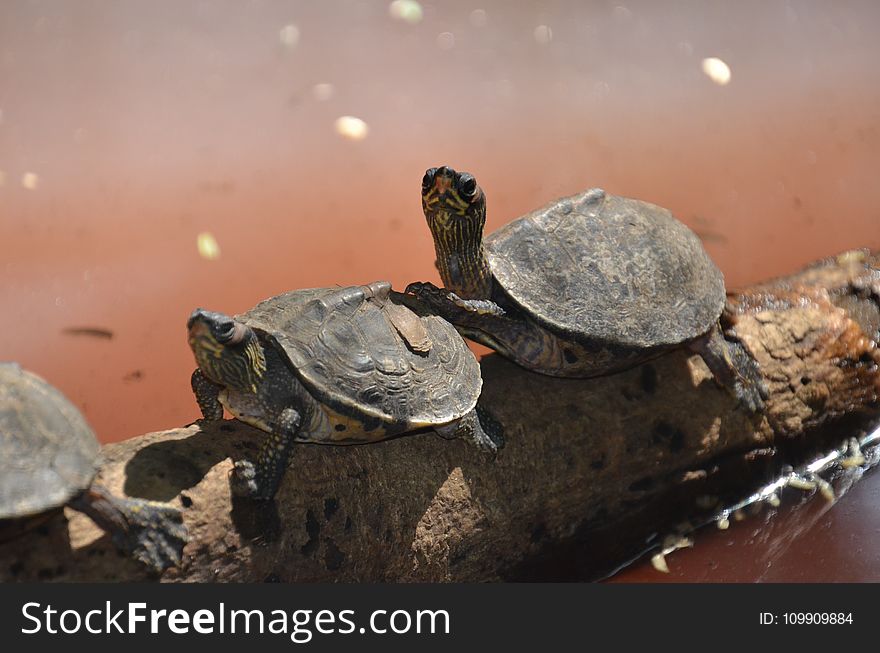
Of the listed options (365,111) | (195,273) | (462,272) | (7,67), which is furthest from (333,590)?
(7,67)

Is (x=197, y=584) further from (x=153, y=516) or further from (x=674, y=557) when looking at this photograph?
(x=674, y=557)

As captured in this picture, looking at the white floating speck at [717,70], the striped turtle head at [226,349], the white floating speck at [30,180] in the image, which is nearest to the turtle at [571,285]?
the striped turtle head at [226,349]

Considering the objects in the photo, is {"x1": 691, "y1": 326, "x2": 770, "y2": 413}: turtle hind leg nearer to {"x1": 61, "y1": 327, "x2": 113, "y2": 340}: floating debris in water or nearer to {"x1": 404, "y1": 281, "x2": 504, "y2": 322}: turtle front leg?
{"x1": 404, "y1": 281, "x2": 504, "y2": 322}: turtle front leg

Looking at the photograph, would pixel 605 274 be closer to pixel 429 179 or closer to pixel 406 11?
pixel 429 179

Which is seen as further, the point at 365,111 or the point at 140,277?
the point at 365,111

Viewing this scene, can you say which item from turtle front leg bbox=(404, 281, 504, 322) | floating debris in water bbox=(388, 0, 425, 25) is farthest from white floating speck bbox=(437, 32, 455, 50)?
turtle front leg bbox=(404, 281, 504, 322)
